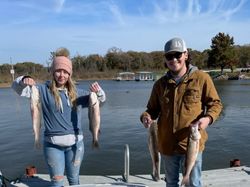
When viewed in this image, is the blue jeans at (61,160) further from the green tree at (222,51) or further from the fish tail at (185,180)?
the green tree at (222,51)

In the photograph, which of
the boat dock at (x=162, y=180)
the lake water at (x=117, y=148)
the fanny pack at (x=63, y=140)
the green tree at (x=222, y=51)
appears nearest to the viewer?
the fanny pack at (x=63, y=140)

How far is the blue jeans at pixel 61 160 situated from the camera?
15.0 ft

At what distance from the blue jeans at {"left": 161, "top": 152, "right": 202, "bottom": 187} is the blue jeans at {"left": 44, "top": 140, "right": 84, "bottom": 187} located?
1240 millimetres

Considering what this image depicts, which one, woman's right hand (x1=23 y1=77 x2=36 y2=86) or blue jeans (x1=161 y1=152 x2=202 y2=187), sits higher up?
woman's right hand (x1=23 y1=77 x2=36 y2=86)

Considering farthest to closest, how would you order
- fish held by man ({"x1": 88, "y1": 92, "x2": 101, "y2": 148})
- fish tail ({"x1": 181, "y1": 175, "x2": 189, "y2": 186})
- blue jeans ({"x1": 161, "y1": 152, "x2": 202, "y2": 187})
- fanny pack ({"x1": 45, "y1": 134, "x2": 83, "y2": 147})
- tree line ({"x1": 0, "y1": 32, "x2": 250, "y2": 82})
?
tree line ({"x1": 0, "y1": 32, "x2": 250, "y2": 82}) → fish held by man ({"x1": 88, "y1": 92, "x2": 101, "y2": 148}) → fanny pack ({"x1": 45, "y1": 134, "x2": 83, "y2": 147}) → blue jeans ({"x1": 161, "y1": 152, "x2": 202, "y2": 187}) → fish tail ({"x1": 181, "y1": 175, "x2": 189, "y2": 186})

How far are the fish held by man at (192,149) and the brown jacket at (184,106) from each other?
18 cm

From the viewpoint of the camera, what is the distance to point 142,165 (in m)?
11.2

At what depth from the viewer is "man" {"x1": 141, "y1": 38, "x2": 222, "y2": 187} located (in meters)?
3.96

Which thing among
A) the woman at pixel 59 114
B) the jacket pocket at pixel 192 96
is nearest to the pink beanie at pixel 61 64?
the woman at pixel 59 114

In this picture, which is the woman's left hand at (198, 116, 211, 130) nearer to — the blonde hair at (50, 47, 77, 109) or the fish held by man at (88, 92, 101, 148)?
the fish held by man at (88, 92, 101, 148)

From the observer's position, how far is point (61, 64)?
15.0 ft

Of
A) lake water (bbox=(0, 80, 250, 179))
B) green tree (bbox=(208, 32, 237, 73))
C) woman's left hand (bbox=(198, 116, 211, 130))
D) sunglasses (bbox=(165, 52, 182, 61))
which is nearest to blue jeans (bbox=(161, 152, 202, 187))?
woman's left hand (bbox=(198, 116, 211, 130))

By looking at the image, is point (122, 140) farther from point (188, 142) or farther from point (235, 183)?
point (188, 142)

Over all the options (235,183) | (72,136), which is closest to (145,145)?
(235,183)
